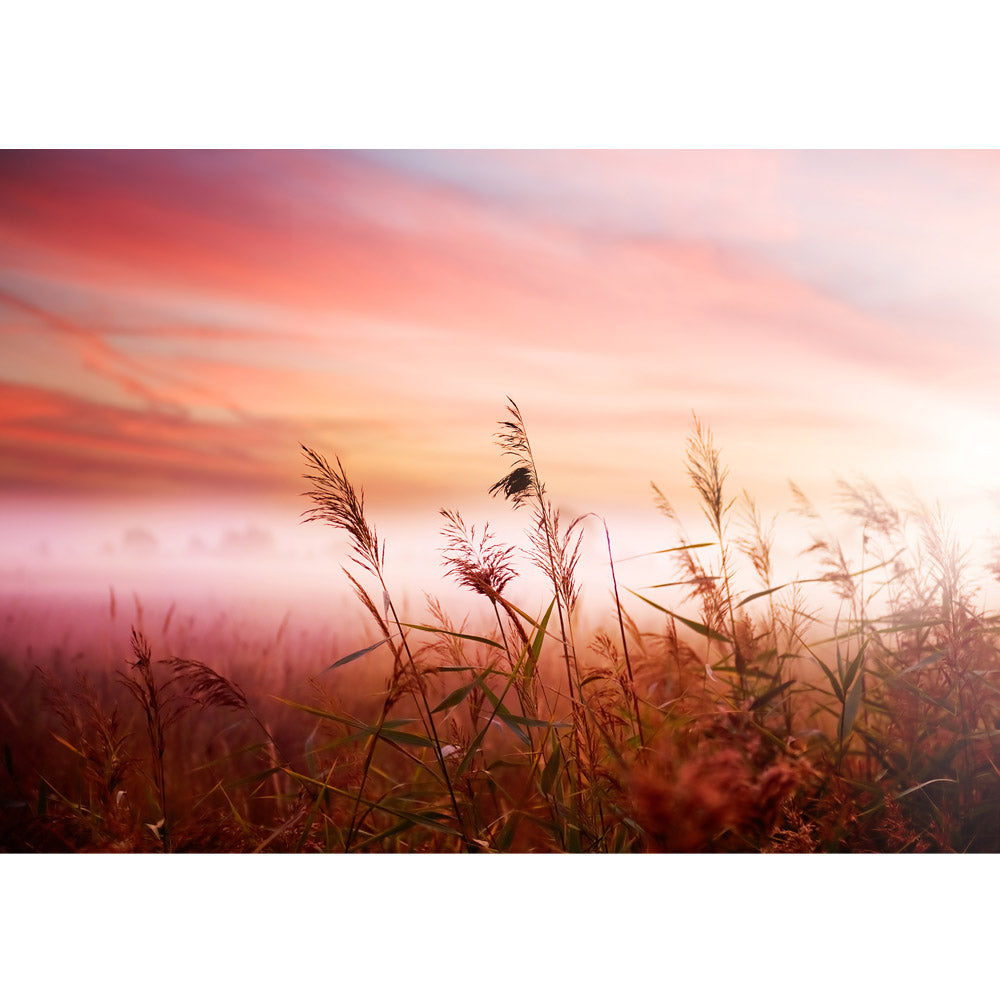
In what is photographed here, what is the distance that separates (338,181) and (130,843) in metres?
1.76

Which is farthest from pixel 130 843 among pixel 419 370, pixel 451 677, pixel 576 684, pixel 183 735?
pixel 419 370

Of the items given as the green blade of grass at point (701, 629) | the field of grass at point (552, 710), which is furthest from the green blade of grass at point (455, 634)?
the green blade of grass at point (701, 629)

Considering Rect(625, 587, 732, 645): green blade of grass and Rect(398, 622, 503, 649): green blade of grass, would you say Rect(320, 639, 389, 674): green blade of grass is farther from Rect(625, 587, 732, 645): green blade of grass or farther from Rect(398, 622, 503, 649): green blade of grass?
Rect(625, 587, 732, 645): green blade of grass

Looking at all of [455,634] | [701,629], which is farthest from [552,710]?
[701,629]

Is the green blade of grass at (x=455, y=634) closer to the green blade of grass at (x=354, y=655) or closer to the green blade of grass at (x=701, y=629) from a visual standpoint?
the green blade of grass at (x=354, y=655)

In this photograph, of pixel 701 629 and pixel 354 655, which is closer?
pixel 354 655

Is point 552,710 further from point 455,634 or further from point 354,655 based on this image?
point 354,655

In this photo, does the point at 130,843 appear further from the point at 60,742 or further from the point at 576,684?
the point at 576,684

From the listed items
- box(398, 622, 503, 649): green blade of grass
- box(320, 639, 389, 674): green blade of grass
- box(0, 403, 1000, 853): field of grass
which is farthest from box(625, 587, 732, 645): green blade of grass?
box(320, 639, 389, 674): green blade of grass

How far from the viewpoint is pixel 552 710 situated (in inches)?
90.7

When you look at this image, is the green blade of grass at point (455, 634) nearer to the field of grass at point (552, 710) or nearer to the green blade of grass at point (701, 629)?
the field of grass at point (552, 710)

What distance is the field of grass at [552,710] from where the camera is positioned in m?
2.27

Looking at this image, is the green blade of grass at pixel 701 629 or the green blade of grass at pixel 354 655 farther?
the green blade of grass at pixel 701 629

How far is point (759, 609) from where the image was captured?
2359 mm
